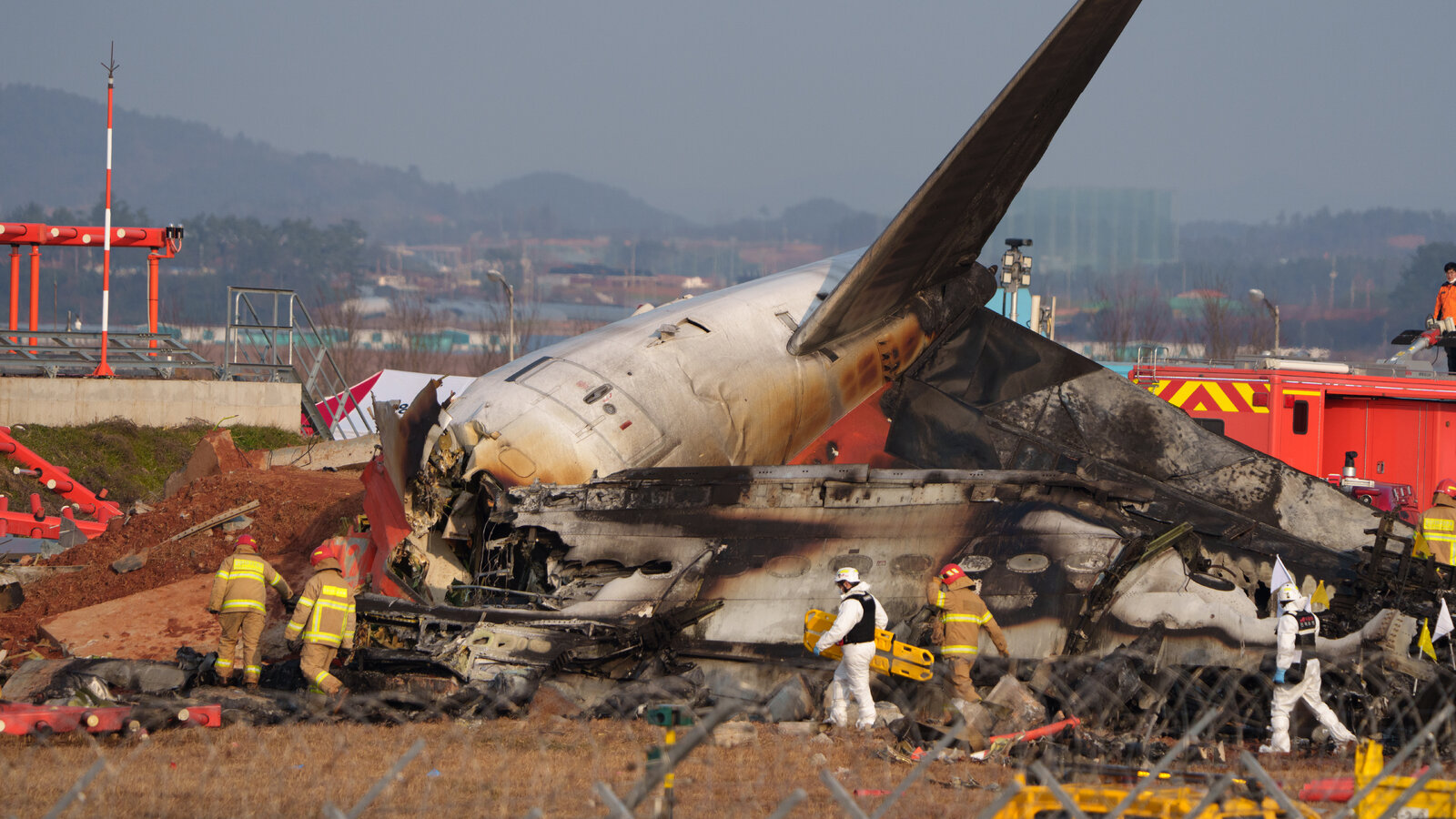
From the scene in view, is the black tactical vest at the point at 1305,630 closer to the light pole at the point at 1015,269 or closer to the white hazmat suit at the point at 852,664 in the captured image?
the white hazmat suit at the point at 852,664

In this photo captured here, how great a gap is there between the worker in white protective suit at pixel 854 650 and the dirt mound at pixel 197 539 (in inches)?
413

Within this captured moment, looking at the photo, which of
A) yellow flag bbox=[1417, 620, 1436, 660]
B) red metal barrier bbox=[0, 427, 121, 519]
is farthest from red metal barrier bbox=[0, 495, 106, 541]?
yellow flag bbox=[1417, 620, 1436, 660]

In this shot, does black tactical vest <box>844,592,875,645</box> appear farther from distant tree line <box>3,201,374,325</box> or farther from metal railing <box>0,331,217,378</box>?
distant tree line <box>3,201,374,325</box>

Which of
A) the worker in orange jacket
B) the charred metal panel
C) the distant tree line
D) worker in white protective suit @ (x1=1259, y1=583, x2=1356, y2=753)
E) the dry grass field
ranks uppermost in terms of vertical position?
the distant tree line

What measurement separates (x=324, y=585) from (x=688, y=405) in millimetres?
4849

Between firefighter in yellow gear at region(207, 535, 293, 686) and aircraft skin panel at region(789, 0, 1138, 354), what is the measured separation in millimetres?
7386

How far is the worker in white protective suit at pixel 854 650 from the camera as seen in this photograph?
10.9 meters

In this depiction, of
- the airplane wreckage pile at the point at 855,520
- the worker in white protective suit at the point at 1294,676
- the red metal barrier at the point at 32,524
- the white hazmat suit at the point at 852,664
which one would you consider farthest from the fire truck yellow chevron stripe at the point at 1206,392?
the red metal barrier at the point at 32,524

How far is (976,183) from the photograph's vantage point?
16375 millimetres

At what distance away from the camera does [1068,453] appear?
1752 cm

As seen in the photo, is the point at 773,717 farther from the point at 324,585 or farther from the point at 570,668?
the point at 324,585

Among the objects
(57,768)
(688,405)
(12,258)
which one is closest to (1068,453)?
(688,405)

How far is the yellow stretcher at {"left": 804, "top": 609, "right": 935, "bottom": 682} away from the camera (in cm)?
1080

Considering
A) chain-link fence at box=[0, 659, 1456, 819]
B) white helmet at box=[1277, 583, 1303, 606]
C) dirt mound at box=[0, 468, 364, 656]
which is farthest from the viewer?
dirt mound at box=[0, 468, 364, 656]
